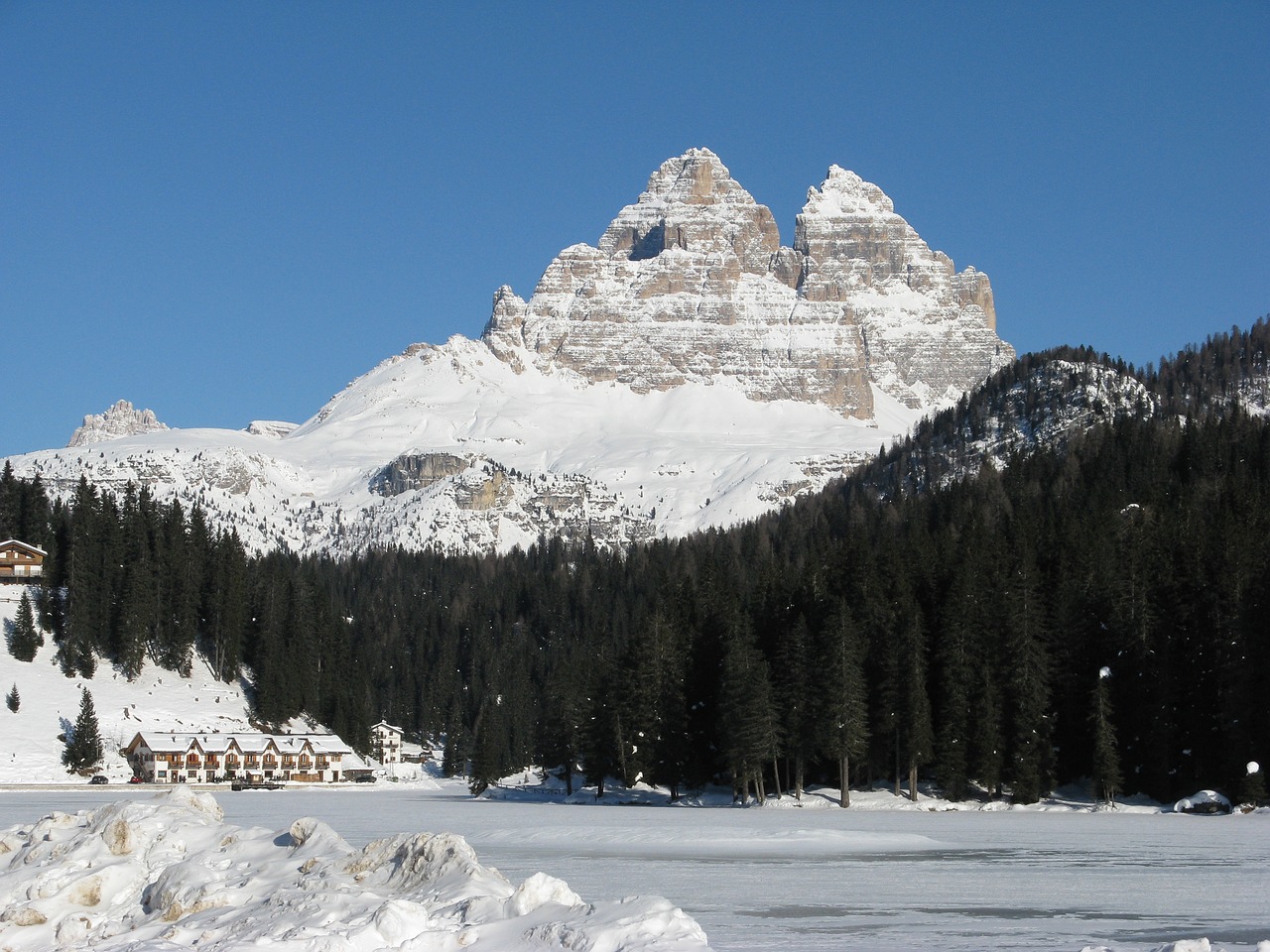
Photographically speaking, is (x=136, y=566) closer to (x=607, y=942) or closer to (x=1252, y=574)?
(x=1252, y=574)

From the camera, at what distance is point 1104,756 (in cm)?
7538

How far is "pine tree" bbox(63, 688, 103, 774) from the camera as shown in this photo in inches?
4336

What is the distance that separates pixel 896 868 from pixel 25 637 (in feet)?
338

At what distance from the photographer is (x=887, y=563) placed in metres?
99.0

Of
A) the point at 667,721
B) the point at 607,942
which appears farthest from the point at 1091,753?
the point at 607,942

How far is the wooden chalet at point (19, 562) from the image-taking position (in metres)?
136

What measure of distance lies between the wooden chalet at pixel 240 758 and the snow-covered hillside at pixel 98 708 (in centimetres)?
197

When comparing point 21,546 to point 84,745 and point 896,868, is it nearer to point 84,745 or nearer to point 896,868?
point 84,745

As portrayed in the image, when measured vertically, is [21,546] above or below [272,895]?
above

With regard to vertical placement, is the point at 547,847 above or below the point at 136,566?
below

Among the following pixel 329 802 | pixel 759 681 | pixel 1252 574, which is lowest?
pixel 329 802

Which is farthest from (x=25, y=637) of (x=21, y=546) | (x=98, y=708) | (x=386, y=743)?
(x=386, y=743)

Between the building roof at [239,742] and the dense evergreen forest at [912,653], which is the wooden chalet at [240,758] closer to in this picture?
the building roof at [239,742]

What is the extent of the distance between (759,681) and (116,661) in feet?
240
